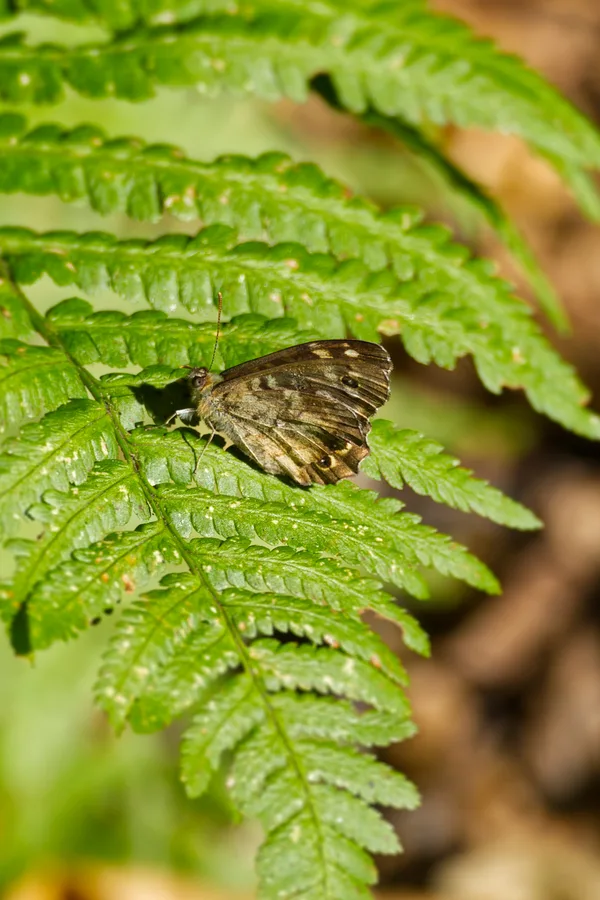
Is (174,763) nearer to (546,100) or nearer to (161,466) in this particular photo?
(161,466)

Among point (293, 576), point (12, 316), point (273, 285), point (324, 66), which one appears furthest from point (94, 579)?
point (324, 66)


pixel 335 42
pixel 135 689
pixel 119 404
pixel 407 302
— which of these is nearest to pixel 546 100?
pixel 335 42

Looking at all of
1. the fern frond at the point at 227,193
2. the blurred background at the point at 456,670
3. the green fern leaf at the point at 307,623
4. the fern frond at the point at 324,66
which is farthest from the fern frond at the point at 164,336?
the blurred background at the point at 456,670

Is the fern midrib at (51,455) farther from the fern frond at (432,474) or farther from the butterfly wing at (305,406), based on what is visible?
the fern frond at (432,474)

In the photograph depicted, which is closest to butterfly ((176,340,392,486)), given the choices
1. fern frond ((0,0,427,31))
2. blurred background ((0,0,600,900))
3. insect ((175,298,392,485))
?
insect ((175,298,392,485))

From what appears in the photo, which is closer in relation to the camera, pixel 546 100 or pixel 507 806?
pixel 546 100

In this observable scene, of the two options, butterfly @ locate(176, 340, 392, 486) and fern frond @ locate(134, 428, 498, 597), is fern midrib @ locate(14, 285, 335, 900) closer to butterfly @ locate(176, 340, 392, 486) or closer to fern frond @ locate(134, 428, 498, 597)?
Result: fern frond @ locate(134, 428, 498, 597)
